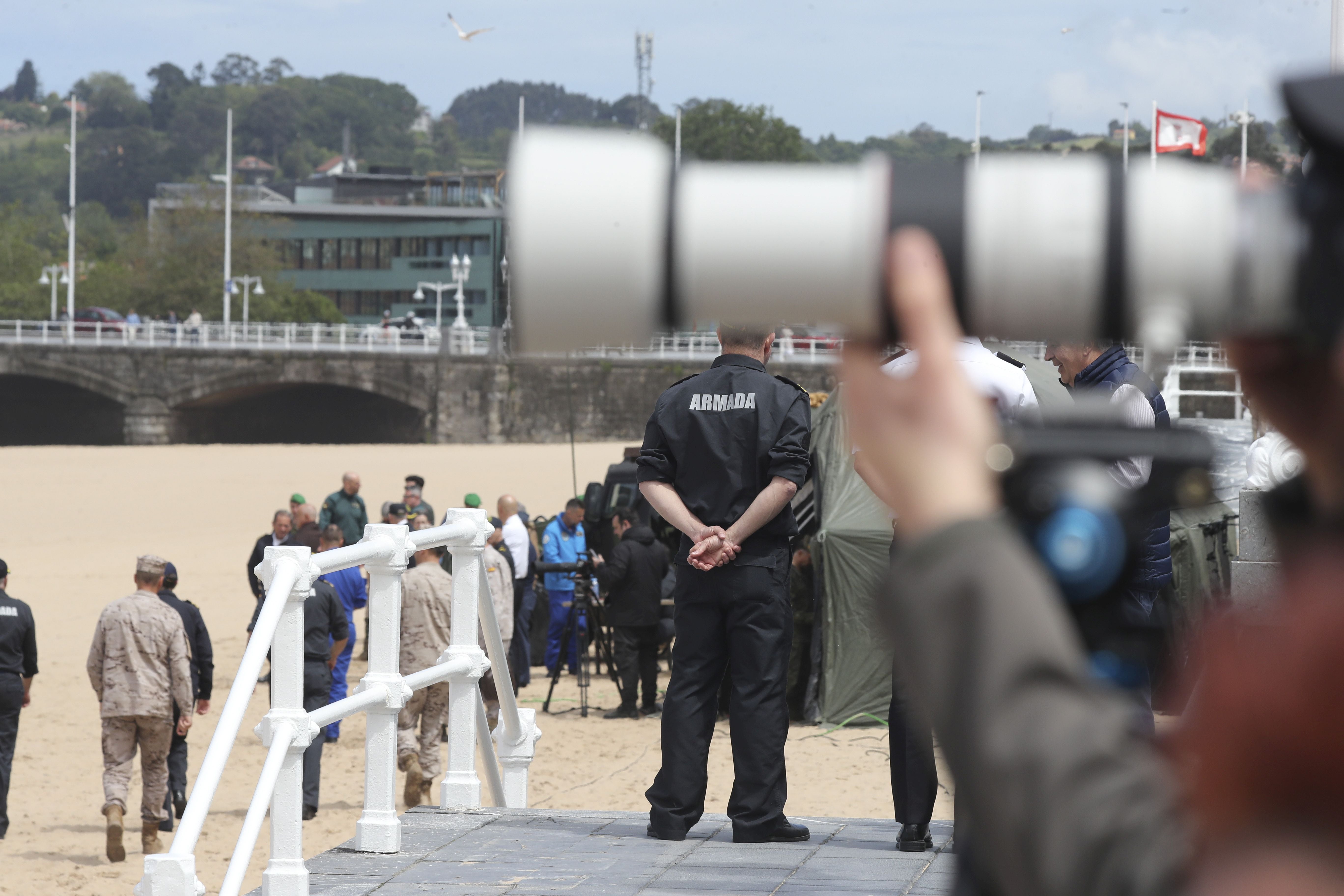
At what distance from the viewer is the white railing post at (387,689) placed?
15.7 feet

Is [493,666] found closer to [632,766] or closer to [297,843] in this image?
[297,843]

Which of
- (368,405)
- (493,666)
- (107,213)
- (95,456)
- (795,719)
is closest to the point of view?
(493,666)

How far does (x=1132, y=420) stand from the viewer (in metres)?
1.57

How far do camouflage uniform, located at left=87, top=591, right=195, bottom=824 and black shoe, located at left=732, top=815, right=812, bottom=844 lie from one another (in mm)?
4448

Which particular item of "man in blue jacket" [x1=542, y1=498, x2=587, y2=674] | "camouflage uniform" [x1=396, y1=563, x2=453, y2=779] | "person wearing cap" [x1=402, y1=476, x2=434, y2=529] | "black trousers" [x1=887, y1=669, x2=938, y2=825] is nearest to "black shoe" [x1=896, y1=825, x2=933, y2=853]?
"black trousers" [x1=887, y1=669, x2=938, y2=825]

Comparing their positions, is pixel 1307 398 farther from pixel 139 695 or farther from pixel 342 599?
pixel 342 599

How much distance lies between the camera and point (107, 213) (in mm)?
147750

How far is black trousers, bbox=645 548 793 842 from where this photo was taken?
4777 millimetres

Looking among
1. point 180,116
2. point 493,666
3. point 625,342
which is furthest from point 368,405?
point 180,116

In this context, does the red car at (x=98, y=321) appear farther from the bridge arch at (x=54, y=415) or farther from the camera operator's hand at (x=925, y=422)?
the camera operator's hand at (x=925, y=422)

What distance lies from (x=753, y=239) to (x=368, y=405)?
5430 cm

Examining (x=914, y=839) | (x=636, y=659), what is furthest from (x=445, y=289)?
(x=914, y=839)

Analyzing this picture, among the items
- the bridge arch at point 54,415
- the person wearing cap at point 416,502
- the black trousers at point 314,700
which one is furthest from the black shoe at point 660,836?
the bridge arch at point 54,415

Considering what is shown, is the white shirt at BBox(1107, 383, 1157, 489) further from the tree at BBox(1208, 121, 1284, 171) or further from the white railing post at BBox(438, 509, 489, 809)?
the tree at BBox(1208, 121, 1284, 171)
